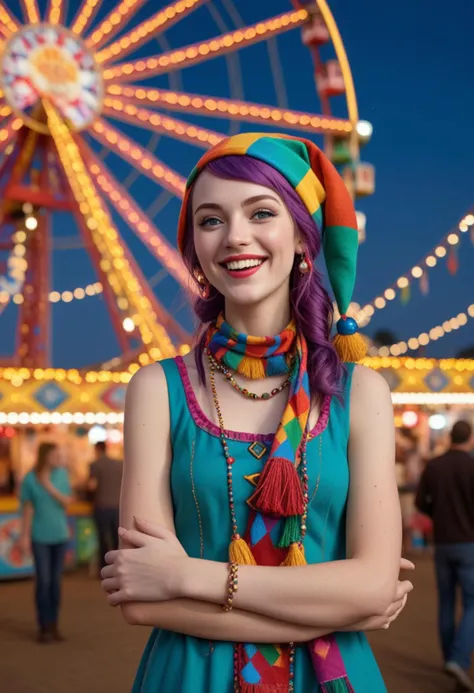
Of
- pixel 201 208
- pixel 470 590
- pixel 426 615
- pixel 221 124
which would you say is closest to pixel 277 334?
pixel 201 208

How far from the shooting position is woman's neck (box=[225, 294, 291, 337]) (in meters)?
1.74

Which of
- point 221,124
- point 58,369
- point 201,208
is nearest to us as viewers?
point 201,208

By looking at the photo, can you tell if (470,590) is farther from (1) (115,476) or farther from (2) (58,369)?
(2) (58,369)

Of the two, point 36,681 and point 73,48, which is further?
point 73,48

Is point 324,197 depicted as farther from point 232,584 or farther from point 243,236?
point 232,584

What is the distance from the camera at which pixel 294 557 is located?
1556 millimetres

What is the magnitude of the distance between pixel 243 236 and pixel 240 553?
57 centimetres

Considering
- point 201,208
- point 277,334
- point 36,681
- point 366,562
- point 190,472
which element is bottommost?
point 36,681

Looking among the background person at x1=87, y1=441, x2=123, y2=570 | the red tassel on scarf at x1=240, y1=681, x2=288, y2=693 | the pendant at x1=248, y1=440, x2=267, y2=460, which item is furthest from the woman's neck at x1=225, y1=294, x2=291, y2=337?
the background person at x1=87, y1=441, x2=123, y2=570

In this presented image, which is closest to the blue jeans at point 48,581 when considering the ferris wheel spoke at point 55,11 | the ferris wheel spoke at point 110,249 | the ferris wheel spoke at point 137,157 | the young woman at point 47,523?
the young woman at point 47,523

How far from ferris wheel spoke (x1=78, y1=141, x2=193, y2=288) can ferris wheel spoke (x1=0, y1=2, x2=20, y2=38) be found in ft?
5.34

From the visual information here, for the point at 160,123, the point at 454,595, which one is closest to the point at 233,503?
the point at 454,595

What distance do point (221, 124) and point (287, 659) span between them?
1383 cm

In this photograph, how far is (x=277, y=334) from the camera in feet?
5.77
